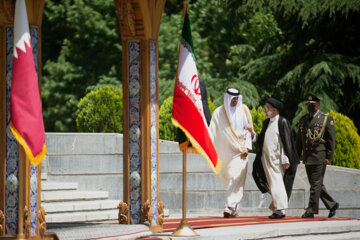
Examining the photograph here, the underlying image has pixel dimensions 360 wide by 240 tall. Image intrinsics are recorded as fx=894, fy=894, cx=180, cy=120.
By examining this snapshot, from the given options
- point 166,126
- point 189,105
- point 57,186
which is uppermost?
point 189,105

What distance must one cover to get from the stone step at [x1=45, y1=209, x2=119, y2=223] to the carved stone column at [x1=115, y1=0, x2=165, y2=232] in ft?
7.25

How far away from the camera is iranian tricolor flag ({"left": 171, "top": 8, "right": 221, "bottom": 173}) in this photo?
12.0 meters

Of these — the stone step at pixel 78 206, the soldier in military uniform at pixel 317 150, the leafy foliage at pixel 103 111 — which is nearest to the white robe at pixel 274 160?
the soldier in military uniform at pixel 317 150

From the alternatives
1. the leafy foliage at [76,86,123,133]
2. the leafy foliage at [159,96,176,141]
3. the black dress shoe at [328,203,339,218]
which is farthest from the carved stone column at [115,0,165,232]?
the leafy foliage at [76,86,123,133]

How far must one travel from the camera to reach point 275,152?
15070mm

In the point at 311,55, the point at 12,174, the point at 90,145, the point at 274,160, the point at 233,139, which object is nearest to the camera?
the point at 12,174

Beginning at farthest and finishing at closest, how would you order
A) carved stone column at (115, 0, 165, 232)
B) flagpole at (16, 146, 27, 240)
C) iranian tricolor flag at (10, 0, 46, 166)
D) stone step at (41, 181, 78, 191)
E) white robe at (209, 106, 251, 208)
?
1. stone step at (41, 181, 78, 191)
2. white robe at (209, 106, 251, 208)
3. carved stone column at (115, 0, 165, 232)
4. flagpole at (16, 146, 27, 240)
5. iranian tricolor flag at (10, 0, 46, 166)

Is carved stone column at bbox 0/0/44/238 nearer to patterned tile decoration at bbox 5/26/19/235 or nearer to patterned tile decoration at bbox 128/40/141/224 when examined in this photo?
patterned tile decoration at bbox 5/26/19/235

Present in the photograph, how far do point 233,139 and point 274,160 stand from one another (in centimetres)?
80

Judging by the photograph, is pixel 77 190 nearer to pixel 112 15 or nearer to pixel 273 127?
→ pixel 273 127

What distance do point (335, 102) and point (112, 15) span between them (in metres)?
10.0

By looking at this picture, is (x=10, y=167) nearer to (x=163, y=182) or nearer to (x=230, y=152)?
(x=230, y=152)

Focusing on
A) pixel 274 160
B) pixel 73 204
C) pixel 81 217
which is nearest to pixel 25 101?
pixel 81 217

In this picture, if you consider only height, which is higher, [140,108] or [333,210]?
[140,108]
